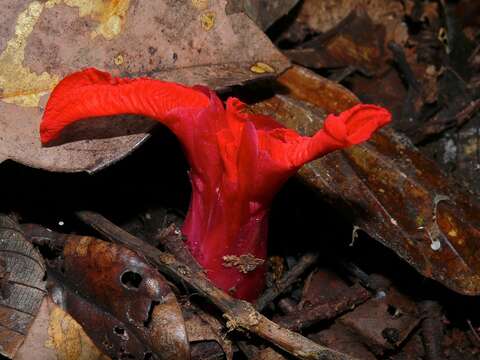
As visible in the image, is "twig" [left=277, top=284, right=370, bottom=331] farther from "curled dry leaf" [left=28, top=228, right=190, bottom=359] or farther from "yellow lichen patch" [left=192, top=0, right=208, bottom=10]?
"yellow lichen patch" [left=192, top=0, right=208, bottom=10]

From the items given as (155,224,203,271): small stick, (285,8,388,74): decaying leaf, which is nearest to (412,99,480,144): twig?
(285,8,388,74): decaying leaf

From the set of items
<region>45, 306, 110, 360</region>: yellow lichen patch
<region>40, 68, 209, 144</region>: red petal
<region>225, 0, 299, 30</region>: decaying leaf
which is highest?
<region>40, 68, 209, 144</region>: red petal

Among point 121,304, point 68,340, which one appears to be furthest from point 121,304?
point 68,340

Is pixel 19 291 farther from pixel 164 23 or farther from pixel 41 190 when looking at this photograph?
pixel 164 23

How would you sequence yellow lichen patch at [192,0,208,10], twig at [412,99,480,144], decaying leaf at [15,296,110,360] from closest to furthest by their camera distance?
1. decaying leaf at [15,296,110,360]
2. yellow lichen patch at [192,0,208,10]
3. twig at [412,99,480,144]

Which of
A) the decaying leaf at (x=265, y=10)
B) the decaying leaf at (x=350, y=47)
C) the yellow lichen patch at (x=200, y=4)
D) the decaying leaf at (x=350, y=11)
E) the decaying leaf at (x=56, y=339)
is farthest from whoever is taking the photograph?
the decaying leaf at (x=350, y=11)

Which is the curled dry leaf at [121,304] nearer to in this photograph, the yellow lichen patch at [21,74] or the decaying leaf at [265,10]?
the yellow lichen patch at [21,74]

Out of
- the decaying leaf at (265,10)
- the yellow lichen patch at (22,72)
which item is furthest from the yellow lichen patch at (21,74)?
the decaying leaf at (265,10)
